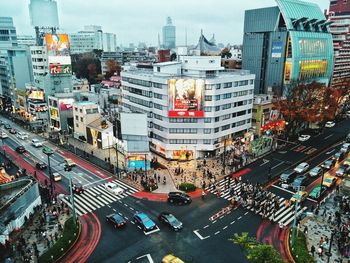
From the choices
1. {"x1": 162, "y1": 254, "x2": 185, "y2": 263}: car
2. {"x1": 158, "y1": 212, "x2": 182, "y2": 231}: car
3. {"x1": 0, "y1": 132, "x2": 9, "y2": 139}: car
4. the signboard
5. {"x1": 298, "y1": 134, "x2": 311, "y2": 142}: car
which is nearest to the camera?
{"x1": 162, "y1": 254, "x2": 185, "y2": 263}: car

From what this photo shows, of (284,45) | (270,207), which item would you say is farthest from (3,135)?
(284,45)

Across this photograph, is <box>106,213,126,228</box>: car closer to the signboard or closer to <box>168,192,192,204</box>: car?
<box>168,192,192,204</box>: car

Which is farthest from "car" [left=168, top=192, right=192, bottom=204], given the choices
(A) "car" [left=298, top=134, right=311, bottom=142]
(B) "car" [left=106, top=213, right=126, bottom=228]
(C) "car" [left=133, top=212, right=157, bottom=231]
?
(A) "car" [left=298, top=134, right=311, bottom=142]

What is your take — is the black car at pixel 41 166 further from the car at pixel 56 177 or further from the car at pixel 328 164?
the car at pixel 328 164

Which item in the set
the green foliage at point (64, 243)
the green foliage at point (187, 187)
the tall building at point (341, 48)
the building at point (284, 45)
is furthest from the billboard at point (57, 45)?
the tall building at point (341, 48)

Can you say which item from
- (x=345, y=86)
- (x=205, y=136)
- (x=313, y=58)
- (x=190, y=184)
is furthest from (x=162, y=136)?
(x=313, y=58)

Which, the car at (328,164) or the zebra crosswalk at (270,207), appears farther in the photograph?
the car at (328,164)

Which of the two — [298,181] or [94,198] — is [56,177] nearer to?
[94,198]
